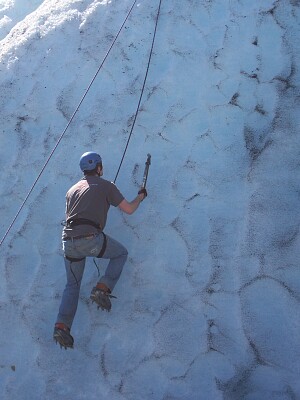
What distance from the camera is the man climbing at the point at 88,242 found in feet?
13.9

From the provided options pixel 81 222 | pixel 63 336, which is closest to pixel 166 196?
pixel 81 222

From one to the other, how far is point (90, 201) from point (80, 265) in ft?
1.94

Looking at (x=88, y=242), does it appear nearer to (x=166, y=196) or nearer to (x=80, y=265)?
(x=80, y=265)

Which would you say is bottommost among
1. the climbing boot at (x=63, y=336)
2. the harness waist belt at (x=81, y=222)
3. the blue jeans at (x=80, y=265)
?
the climbing boot at (x=63, y=336)

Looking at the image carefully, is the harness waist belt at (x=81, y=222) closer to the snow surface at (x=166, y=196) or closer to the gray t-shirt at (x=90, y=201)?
the gray t-shirt at (x=90, y=201)

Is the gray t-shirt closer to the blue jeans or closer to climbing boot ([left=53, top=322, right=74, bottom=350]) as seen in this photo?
the blue jeans

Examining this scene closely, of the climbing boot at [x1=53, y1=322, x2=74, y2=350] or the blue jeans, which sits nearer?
the climbing boot at [x1=53, y1=322, x2=74, y2=350]

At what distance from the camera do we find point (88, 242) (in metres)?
4.23

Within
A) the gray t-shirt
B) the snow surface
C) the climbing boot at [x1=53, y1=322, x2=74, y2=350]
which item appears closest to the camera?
the climbing boot at [x1=53, y1=322, x2=74, y2=350]

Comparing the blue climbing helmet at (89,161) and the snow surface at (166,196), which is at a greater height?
the blue climbing helmet at (89,161)

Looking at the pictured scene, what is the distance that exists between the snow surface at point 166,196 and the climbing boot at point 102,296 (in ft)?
1.12

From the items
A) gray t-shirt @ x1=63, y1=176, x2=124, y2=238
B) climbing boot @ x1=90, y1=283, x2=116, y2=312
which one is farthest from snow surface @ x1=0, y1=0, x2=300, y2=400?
gray t-shirt @ x1=63, y1=176, x2=124, y2=238

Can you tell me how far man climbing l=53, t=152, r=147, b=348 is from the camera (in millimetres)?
4223

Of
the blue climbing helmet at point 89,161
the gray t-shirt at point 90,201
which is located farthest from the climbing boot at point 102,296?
the blue climbing helmet at point 89,161
